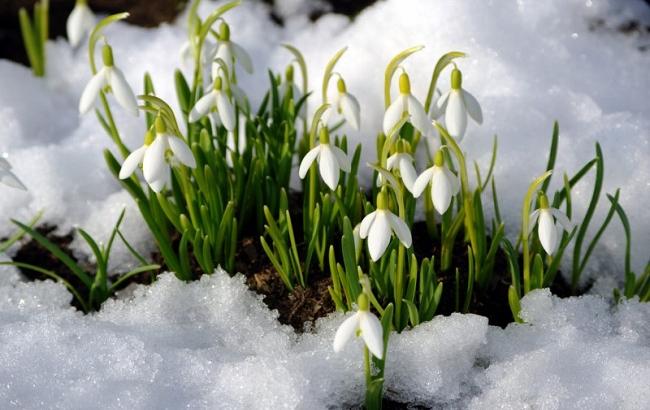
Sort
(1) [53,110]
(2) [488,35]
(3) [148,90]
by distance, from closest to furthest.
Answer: (3) [148,90] → (2) [488,35] → (1) [53,110]

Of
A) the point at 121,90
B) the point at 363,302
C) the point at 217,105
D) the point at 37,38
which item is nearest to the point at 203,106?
the point at 217,105

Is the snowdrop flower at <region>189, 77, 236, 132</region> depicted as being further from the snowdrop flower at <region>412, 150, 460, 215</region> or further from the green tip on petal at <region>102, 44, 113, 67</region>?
the snowdrop flower at <region>412, 150, 460, 215</region>

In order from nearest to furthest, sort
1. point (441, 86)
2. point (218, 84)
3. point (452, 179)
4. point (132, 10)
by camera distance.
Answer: point (452, 179) → point (218, 84) → point (441, 86) → point (132, 10)

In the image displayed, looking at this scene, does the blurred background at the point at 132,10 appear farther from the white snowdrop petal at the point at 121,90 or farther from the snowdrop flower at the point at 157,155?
the snowdrop flower at the point at 157,155

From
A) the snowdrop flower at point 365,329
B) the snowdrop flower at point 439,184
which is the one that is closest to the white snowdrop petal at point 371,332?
the snowdrop flower at point 365,329

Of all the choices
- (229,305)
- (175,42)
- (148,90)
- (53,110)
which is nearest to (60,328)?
(229,305)

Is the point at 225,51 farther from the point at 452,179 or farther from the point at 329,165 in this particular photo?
the point at 452,179

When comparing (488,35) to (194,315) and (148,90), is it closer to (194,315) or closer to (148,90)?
(148,90)
